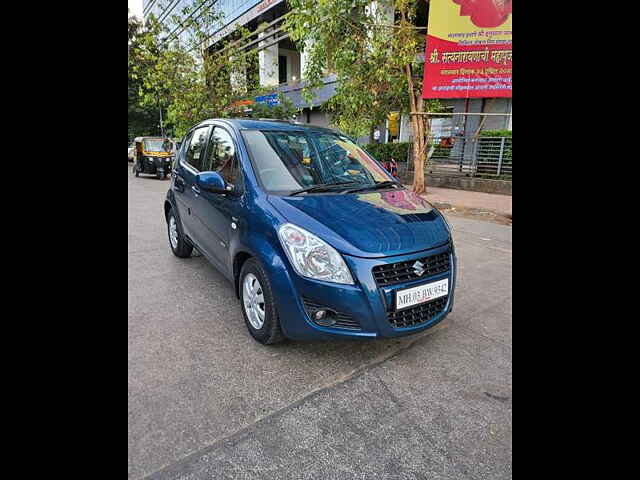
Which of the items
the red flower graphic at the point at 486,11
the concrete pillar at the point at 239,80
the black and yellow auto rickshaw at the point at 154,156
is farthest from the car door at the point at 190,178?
the black and yellow auto rickshaw at the point at 154,156

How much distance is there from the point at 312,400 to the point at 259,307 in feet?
2.65

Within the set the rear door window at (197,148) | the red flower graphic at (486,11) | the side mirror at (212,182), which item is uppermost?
the red flower graphic at (486,11)

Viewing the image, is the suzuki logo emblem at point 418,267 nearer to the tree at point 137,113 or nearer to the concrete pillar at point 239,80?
the concrete pillar at point 239,80

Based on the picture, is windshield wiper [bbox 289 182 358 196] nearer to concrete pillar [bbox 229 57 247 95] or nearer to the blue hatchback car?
the blue hatchback car

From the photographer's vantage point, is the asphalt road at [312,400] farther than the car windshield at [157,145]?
No

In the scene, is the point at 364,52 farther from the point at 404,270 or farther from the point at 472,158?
the point at 404,270

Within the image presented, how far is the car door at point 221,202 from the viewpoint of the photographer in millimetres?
3170

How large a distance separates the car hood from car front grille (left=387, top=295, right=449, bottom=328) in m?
0.38

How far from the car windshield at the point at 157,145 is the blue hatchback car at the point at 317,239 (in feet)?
49.3

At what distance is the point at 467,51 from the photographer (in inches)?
384
